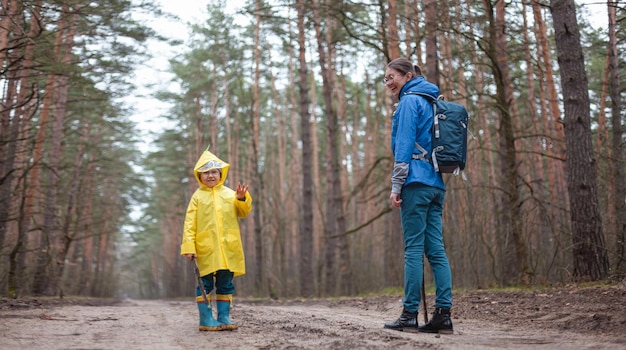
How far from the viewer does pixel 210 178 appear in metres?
5.54

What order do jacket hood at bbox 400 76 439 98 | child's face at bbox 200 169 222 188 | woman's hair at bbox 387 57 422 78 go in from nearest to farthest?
jacket hood at bbox 400 76 439 98 < woman's hair at bbox 387 57 422 78 < child's face at bbox 200 169 222 188

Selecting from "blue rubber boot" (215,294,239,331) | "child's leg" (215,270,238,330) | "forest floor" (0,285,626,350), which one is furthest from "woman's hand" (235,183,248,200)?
"forest floor" (0,285,626,350)

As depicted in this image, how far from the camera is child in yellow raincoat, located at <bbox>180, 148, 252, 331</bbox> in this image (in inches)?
208

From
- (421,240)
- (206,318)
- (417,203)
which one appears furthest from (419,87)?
(206,318)

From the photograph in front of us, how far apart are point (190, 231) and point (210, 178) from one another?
1.75ft

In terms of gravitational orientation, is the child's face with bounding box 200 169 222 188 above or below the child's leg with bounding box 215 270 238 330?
above

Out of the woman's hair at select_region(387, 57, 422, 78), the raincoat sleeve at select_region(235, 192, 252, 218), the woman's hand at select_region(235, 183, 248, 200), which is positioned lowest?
the raincoat sleeve at select_region(235, 192, 252, 218)

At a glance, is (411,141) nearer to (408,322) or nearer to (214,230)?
(408,322)

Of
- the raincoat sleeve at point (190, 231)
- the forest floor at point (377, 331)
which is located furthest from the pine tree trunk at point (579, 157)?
the raincoat sleeve at point (190, 231)

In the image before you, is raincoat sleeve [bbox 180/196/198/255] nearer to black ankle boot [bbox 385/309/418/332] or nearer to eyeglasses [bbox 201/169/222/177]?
eyeglasses [bbox 201/169/222/177]

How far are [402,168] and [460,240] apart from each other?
26.1 feet

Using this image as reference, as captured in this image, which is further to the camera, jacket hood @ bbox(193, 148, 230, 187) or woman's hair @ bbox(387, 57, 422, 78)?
jacket hood @ bbox(193, 148, 230, 187)

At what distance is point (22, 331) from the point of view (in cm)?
532

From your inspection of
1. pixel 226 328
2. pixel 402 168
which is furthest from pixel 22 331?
pixel 402 168
